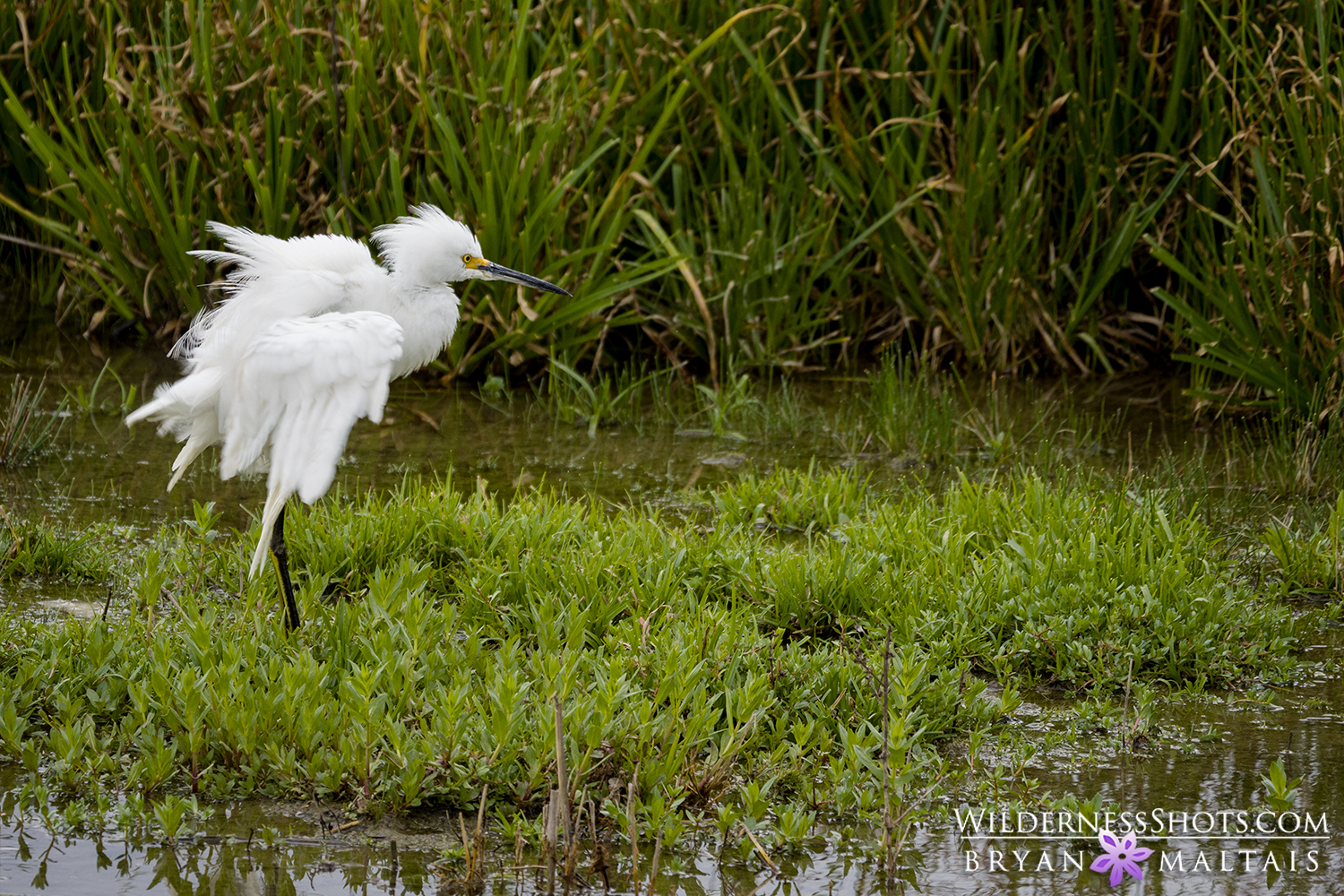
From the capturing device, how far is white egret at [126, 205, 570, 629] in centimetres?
334

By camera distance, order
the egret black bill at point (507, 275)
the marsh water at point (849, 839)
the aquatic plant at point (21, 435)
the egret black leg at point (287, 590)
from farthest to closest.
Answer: the aquatic plant at point (21, 435) < the egret black bill at point (507, 275) < the egret black leg at point (287, 590) < the marsh water at point (849, 839)

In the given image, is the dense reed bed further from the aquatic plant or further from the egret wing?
the egret wing

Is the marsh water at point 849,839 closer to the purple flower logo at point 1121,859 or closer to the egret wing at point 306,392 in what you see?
the purple flower logo at point 1121,859

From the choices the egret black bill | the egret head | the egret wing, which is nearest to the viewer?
the egret wing

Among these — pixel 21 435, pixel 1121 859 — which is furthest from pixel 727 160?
pixel 1121 859

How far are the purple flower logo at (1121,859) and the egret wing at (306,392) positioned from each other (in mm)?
1823

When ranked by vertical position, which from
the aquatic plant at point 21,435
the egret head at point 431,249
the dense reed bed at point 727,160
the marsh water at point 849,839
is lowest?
the marsh water at point 849,839

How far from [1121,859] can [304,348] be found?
84.2 inches

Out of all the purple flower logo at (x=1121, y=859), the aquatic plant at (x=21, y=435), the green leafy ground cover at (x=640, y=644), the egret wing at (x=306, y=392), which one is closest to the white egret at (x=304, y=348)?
the egret wing at (x=306, y=392)

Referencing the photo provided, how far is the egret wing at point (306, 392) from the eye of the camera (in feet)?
10.8

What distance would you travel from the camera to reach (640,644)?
3.30m

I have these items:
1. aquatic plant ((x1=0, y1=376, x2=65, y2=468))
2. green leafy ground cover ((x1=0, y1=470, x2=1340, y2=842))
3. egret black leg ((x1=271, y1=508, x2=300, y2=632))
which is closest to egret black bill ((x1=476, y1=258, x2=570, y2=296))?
green leafy ground cover ((x1=0, y1=470, x2=1340, y2=842))

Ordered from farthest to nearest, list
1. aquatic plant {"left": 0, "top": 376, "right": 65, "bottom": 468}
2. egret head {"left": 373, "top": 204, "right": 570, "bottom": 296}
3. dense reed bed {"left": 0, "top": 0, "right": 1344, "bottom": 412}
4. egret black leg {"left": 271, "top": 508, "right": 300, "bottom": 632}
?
1. dense reed bed {"left": 0, "top": 0, "right": 1344, "bottom": 412}
2. aquatic plant {"left": 0, "top": 376, "right": 65, "bottom": 468}
3. egret head {"left": 373, "top": 204, "right": 570, "bottom": 296}
4. egret black leg {"left": 271, "top": 508, "right": 300, "bottom": 632}

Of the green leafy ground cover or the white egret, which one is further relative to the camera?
the white egret
